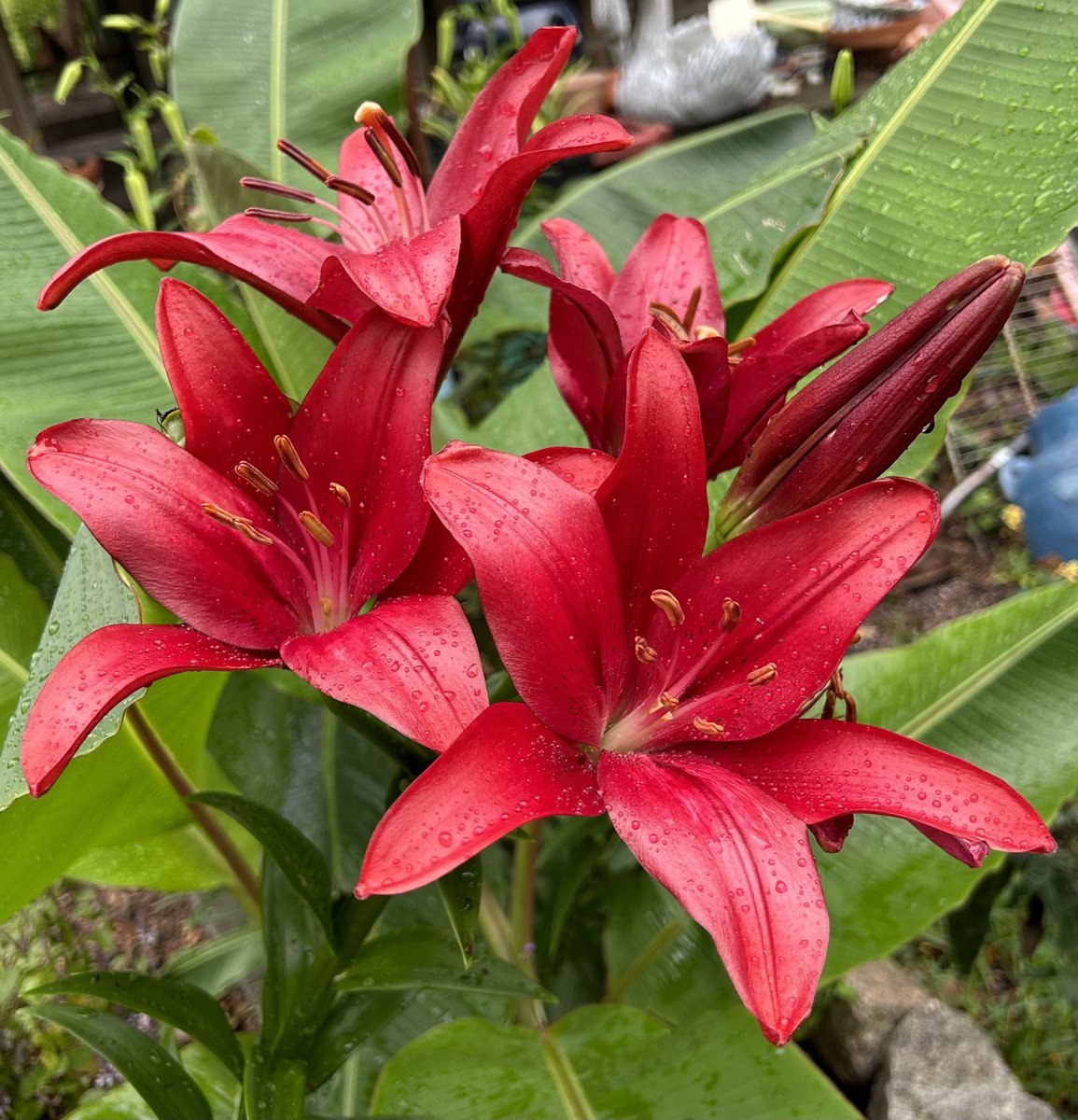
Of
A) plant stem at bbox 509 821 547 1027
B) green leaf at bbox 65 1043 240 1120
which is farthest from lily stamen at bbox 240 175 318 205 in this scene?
green leaf at bbox 65 1043 240 1120

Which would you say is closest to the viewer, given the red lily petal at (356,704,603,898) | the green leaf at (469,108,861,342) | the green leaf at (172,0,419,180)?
the red lily petal at (356,704,603,898)

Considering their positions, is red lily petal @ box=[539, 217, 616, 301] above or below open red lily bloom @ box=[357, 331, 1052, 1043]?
above

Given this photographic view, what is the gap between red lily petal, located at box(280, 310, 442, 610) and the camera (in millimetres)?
533

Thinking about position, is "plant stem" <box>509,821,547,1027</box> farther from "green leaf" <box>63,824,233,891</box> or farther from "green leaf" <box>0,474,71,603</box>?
"green leaf" <box>0,474,71,603</box>

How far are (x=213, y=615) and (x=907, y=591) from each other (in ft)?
7.04

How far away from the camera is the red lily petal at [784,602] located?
0.49 meters

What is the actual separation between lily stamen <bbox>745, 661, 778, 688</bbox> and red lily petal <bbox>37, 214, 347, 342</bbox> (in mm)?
333

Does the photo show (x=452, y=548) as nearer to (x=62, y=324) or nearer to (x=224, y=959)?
(x=62, y=324)

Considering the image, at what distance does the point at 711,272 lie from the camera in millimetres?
679

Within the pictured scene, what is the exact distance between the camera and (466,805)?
0.41 metres

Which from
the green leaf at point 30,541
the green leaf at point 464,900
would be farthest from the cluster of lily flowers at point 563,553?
the green leaf at point 30,541

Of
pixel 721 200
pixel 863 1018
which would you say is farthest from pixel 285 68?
pixel 863 1018

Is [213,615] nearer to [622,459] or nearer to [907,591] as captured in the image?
[622,459]

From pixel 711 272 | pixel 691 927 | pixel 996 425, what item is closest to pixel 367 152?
pixel 711 272
